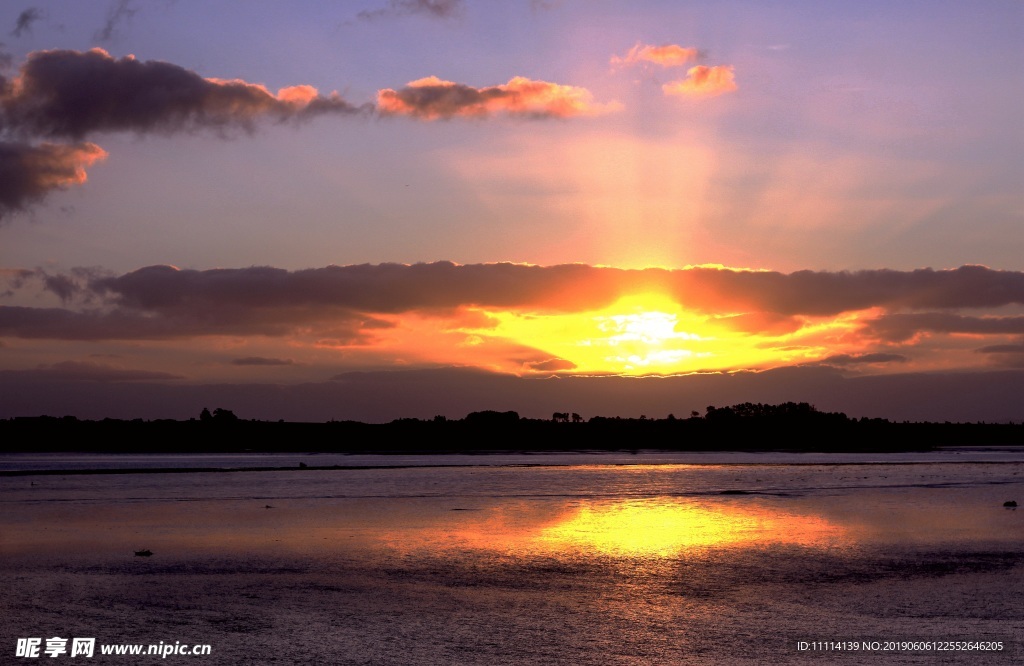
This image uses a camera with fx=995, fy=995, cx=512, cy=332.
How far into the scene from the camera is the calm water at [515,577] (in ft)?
56.5

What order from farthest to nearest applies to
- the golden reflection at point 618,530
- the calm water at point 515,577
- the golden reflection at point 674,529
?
the golden reflection at point 674,529 → the golden reflection at point 618,530 → the calm water at point 515,577

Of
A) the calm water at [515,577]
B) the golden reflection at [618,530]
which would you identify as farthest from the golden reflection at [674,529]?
the calm water at [515,577]

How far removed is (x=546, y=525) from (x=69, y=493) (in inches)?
1205

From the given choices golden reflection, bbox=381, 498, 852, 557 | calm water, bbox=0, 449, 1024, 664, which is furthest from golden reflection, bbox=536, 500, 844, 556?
calm water, bbox=0, 449, 1024, 664

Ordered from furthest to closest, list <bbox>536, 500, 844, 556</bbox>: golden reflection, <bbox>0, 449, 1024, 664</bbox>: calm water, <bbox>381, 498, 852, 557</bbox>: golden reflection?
<bbox>536, 500, 844, 556</bbox>: golden reflection → <bbox>381, 498, 852, 557</bbox>: golden reflection → <bbox>0, 449, 1024, 664</bbox>: calm water

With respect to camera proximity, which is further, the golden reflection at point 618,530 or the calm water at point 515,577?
the golden reflection at point 618,530

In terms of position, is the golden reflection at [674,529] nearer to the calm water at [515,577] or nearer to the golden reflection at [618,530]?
the golden reflection at [618,530]

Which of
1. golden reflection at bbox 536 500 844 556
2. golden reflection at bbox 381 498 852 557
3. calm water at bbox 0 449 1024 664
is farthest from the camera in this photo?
golden reflection at bbox 536 500 844 556

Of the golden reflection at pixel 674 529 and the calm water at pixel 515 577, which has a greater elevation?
the golden reflection at pixel 674 529

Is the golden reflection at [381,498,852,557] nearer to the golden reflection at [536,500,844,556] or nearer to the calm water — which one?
the golden reflection at [536,500,844,556]

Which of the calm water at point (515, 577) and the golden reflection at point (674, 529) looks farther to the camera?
the golden reflection at point (674, 529)

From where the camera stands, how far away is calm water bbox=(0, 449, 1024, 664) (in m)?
17.2

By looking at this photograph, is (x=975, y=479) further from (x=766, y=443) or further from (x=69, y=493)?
(x=766, y=443)

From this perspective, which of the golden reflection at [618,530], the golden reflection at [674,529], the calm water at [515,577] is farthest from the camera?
the golden reflection at [674,529]
